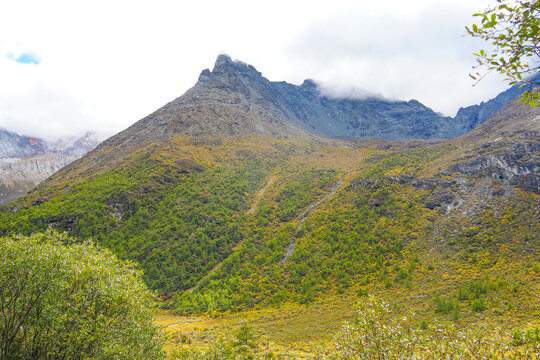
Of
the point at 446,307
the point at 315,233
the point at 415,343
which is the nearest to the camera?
the point at 415,343

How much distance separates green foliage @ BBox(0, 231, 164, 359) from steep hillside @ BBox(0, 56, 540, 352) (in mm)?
20639

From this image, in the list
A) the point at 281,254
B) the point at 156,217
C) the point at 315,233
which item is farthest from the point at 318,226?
the point at 156,217

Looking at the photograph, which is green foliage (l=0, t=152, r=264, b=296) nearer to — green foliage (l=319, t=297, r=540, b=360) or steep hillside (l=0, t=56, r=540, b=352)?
steep hillside (l=0, t=56, r=540, b=352)

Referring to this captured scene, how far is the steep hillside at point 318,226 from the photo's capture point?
33.2 m

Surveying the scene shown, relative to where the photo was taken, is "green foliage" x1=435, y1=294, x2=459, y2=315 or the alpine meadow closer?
the alpine meadow

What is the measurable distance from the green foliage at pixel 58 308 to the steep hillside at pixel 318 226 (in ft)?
67.7

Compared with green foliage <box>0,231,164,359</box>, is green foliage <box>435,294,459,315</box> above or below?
below

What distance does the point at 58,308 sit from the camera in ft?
37.6

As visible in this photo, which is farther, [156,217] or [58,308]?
[156,217]

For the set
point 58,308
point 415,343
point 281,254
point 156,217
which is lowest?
point 281,254

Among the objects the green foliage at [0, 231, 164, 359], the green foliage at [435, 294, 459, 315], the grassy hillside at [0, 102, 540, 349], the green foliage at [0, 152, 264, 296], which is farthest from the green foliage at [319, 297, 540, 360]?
the green foliage at [0, 152, 264, 296]

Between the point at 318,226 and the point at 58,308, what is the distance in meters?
51.7

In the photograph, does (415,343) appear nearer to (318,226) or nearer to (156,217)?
(318,226)

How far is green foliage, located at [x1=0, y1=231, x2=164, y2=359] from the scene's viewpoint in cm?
1137
